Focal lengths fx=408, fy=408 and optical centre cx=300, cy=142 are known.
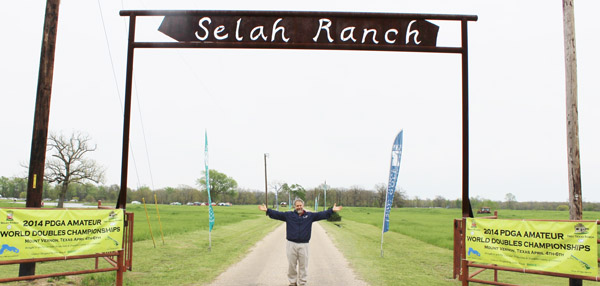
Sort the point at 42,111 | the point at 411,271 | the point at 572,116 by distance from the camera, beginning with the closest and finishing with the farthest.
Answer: the point at 572,116 → the point at 42,111 → the point at 411,271

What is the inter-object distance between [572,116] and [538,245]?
3.03 meters

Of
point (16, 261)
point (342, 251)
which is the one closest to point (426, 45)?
point (342, 251)

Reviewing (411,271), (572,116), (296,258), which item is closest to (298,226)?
(296,258)

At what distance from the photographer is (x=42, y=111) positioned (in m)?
9.16

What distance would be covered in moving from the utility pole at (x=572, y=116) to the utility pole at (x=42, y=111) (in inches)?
453

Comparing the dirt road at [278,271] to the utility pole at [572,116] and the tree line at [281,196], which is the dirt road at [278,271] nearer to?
the utility pole at [572,116]

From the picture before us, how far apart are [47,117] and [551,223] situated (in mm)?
10814

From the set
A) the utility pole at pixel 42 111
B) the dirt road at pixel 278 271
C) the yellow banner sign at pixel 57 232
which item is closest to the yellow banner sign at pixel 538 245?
the dirt road at pixel 278 271

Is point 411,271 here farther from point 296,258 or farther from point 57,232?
point 57,232

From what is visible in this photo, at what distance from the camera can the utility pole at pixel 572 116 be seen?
8602mm

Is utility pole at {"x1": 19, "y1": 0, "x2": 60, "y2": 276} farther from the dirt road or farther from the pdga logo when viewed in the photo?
the pdga logo

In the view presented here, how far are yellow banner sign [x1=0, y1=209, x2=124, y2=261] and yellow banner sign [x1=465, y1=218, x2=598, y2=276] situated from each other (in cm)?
798

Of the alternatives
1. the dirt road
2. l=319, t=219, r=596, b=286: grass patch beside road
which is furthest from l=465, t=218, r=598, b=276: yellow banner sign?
the dirt road

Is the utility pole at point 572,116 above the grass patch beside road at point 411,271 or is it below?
above
